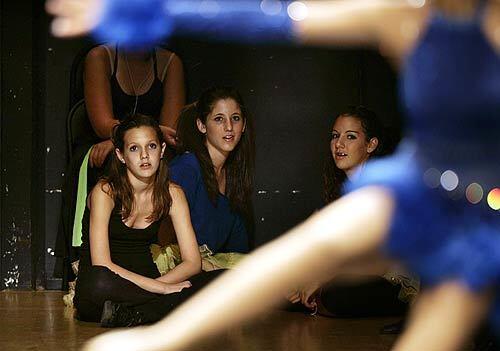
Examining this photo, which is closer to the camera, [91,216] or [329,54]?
[91,216]

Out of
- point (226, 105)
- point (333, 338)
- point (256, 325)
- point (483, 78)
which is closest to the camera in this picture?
point (483, 78)

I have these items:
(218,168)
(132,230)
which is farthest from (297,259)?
(218,168)

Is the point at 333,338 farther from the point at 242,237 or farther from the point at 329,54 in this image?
the point at 329,54

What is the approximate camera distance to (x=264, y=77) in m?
4.97

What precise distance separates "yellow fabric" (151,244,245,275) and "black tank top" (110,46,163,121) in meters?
0.56

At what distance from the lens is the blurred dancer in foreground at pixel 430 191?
1719 millimetres

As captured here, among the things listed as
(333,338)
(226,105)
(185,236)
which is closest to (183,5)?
(333,338)

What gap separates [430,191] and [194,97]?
321 cm

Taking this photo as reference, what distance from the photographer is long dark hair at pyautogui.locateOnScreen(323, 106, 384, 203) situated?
4.09m

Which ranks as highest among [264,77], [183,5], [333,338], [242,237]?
[264,77]

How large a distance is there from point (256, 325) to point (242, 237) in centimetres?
64

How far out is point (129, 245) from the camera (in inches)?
156

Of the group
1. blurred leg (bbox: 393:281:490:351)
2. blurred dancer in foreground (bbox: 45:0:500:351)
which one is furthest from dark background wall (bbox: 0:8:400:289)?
blurred leg (bbox: 393:281:490:351)

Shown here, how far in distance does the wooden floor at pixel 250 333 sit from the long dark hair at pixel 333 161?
0.45 metres
